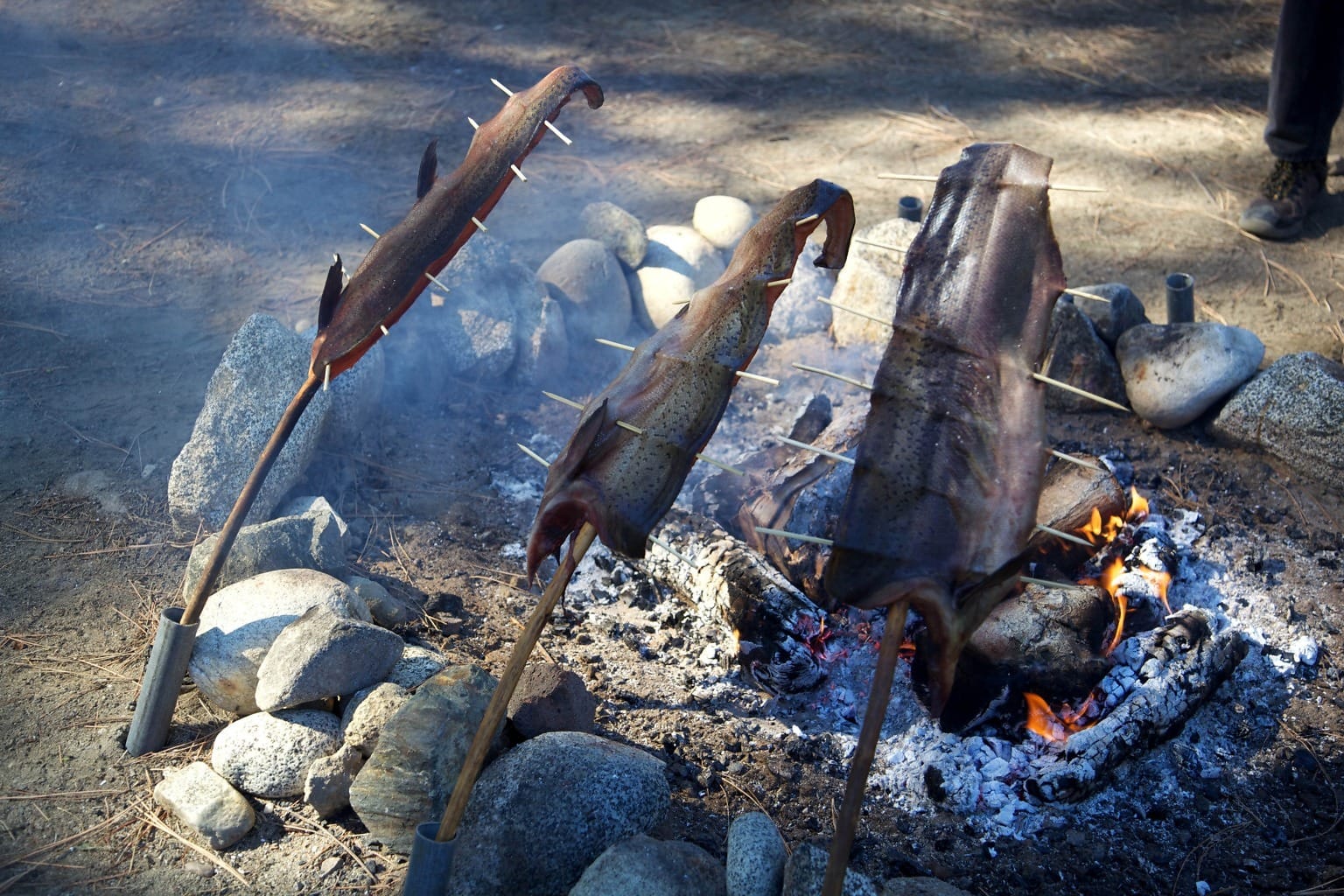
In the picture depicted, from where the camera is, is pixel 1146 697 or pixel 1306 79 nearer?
pixel 1146 697

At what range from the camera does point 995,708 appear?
3.35m

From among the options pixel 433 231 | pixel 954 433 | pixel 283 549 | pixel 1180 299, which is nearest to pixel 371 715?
pixel 283 549

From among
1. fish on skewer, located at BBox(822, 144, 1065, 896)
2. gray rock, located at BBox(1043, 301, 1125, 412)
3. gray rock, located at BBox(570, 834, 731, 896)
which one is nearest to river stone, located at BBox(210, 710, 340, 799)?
gray rock, located at BBox(570, 834, 731, 896)

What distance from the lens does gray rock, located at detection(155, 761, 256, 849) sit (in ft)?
9.48

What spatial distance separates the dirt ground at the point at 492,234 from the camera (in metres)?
3.01

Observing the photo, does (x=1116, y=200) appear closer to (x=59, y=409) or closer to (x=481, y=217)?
(x=481, y=217)

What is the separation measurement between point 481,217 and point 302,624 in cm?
144

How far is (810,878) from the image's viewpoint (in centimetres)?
239

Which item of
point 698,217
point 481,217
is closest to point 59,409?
point 481,217

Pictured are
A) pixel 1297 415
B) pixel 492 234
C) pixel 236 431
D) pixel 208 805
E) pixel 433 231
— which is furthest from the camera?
pixel 492 234

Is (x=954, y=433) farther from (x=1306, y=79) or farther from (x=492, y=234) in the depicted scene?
(x=1306, y=79)

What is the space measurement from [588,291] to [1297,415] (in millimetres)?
3457

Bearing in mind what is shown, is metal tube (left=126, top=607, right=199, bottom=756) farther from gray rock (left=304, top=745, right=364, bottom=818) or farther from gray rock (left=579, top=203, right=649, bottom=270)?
gray rock (left=579, top=203, right=649, bottom=270)

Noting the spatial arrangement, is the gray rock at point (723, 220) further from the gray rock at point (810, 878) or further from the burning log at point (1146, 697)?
the gray rock at point (810, 878)
